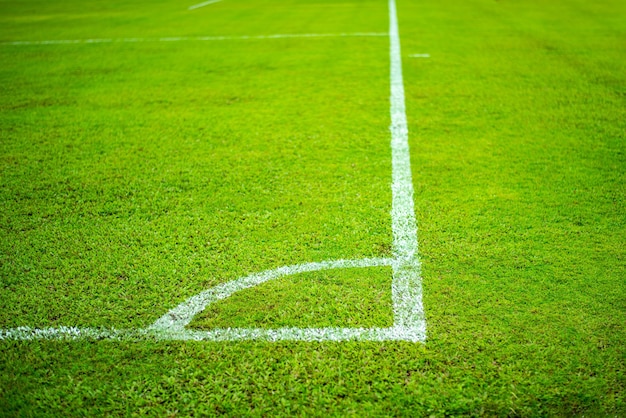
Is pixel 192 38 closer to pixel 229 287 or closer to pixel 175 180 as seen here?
pixel 175 180

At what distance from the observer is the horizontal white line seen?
2.25 meters

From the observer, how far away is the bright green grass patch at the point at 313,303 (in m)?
2.35

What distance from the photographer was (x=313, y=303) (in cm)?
245

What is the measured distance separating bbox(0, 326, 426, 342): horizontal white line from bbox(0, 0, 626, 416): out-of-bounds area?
0.03 m

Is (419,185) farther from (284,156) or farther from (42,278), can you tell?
(42,278)

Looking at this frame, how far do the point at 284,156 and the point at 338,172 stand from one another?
49 cm

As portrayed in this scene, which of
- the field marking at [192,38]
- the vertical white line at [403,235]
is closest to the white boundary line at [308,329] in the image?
the vertical white line at [403,235]

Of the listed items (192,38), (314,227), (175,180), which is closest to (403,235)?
(314,227)

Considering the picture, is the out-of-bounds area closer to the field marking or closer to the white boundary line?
the white boundary line

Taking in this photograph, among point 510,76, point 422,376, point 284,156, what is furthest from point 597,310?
point 510,76

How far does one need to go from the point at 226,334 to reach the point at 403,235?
119 cm

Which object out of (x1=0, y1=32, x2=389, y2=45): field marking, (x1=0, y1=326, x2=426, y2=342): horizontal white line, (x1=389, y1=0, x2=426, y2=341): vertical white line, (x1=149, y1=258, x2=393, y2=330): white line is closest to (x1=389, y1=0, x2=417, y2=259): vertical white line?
(x1=389, y1=0, x2=426, y2=341): vertical white line

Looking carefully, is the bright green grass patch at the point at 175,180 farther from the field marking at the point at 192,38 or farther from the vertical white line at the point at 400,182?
the field marking at the point at 192,38

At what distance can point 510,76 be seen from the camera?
5270 mm
